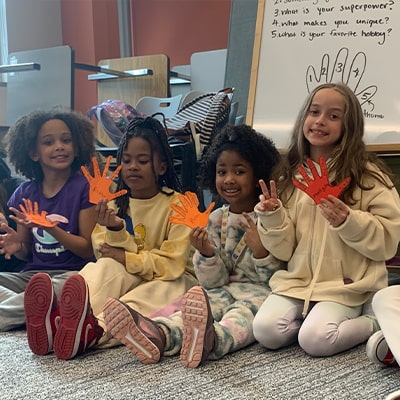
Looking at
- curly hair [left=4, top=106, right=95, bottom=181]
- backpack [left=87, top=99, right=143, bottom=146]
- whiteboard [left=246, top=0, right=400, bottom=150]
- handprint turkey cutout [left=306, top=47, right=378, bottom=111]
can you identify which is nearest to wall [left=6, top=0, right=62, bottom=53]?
backpack [left=87, top=99, right=143, bottom=146]

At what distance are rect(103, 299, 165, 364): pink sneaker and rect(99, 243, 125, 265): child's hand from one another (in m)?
0.32

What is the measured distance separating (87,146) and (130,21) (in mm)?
2576

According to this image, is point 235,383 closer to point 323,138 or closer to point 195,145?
point 323,138

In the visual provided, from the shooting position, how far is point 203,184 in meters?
1.62

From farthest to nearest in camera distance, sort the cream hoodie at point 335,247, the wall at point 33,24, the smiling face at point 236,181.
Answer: the wall at point 33,24
the smiling face at point 236,181
the cream hoodie at point 335,247

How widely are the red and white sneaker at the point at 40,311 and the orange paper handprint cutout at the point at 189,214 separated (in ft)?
1.18

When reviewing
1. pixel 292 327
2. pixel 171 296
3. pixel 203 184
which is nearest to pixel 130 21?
pixel 203 184

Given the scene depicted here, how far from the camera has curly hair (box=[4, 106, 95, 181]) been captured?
177 cm

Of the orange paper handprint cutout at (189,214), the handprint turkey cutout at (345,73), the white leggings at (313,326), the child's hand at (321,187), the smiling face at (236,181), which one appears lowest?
the white leggings at (313,326)

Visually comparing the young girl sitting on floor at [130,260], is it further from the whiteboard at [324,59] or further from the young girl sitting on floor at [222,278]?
the whiteboard at [324,59]

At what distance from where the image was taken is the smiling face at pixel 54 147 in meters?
1.72

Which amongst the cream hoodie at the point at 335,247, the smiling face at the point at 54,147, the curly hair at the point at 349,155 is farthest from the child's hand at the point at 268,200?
the smiling face at the point at 54,147

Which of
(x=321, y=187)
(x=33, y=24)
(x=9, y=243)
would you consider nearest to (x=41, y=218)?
(x=9, y=243)

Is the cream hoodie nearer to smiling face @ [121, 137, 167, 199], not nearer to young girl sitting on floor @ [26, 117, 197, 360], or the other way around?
young girl sitting on floor @ [26, 117, 197, 360]
